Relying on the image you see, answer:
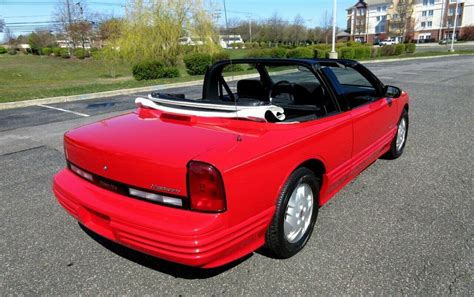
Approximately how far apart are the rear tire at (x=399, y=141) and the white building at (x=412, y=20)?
7133 cm

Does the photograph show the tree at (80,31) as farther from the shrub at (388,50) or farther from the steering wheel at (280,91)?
the steering wheel at (280,91)

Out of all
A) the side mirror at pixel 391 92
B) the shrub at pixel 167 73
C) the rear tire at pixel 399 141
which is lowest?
the rear tire at pixel 399 141

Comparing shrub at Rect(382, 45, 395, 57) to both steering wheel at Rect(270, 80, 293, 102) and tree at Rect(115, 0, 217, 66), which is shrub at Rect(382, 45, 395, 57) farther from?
steering wheel at Rect(270, 80, 293, 102)

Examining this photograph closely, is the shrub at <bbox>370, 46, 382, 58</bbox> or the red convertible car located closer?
the red convertible car

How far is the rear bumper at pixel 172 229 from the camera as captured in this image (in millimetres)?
1974

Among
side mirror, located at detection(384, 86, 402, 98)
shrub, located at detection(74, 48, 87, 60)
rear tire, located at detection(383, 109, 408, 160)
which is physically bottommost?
rear tire, located at detection(383, 109, 408, 160)

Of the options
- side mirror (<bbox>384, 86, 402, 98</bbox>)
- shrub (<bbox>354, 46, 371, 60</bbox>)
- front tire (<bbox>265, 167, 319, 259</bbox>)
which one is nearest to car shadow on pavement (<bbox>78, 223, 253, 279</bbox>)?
front tire (<bbox>265, 167, 319, 259</bbox>)

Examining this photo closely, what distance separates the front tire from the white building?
74.1 m

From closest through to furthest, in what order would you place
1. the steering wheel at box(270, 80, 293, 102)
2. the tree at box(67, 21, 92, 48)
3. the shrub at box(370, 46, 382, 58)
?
the steering wheel at box(270, 80, 293, 102)
the shrub at box(370, 46, 382, 58)
the tree at box(67, 21, 92, 48)

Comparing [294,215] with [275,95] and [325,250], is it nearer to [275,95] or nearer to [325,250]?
[325,250]

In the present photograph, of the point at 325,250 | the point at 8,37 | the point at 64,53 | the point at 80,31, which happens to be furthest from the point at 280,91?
the point at 8,37

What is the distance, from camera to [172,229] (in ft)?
6.53

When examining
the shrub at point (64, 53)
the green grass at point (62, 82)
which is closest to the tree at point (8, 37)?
the shrub at point (64, 53)

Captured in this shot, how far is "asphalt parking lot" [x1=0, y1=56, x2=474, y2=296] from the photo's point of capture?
7.81 feet
